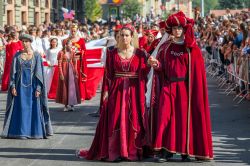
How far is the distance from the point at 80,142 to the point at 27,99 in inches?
47.9

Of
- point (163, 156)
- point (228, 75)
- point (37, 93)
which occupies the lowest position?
point (163, 156)

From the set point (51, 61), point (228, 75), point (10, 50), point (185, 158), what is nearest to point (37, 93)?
point (185, 158)

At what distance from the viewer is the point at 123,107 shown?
10.6 m

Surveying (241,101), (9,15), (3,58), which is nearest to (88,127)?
(241,101)

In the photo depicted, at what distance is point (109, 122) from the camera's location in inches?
416

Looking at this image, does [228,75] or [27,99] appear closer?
[27,99]

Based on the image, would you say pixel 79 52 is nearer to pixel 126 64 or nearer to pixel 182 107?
pixel 126 64

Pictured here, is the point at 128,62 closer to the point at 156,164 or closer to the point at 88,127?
the point at 156,164

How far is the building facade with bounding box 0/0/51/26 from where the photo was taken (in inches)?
1622

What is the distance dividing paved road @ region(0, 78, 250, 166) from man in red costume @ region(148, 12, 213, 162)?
0.80ft

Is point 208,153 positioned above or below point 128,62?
below

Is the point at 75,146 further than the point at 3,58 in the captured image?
No

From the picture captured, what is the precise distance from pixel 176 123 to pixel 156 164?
593 mm

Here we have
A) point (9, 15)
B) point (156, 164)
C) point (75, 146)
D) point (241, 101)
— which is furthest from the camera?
point (9, 15)
